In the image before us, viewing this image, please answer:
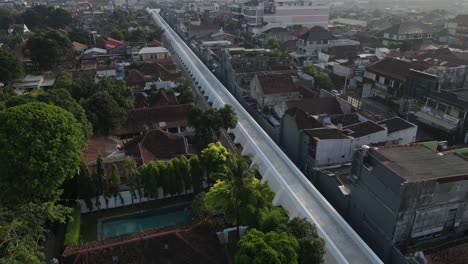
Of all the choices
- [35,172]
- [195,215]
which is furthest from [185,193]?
[35,172]

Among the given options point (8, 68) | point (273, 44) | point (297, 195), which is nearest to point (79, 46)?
point (8, 68)

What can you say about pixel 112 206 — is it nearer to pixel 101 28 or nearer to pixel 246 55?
pixel 246 55

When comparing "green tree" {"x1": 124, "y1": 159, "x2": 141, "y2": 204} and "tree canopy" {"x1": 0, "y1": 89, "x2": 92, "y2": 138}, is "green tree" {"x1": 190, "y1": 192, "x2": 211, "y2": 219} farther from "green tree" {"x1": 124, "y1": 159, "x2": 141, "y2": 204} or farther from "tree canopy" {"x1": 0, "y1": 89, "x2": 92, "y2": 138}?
"tree canopy" {"x1": 0, "y1": 89, "x2": 92, "y2": 138}

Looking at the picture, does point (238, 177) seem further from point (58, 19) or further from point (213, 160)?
point (58, 19)

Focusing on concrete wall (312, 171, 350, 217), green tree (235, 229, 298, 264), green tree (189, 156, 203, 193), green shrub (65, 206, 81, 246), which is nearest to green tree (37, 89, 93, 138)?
green shrub (65, 206, 81, 246)

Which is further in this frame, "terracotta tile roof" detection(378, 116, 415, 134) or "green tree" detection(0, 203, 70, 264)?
"terracotta tile roof" detection(378, 116, 415, 134)

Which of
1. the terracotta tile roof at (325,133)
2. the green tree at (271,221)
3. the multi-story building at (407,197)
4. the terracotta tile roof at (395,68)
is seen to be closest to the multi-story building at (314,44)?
the terracotta tile roof at (395,68)

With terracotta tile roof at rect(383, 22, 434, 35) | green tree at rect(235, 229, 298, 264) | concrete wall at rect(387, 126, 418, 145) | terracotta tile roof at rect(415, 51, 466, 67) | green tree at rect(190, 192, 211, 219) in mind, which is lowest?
green tree at rect(190, 192, 211, 219)
